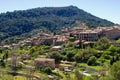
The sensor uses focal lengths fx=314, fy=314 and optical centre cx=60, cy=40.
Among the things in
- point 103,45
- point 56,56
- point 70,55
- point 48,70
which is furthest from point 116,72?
point 103,45

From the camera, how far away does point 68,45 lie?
1996 inches

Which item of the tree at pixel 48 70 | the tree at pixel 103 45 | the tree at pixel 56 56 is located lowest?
the tree at pixel 48 70

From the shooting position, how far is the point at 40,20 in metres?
122

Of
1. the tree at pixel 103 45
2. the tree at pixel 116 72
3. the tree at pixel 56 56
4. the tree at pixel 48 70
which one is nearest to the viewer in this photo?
the tree at pixel 116 72

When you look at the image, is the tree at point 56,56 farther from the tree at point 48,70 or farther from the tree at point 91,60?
the tree at point 91,60

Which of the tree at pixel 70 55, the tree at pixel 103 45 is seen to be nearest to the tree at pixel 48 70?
the tree at pixel 70 55

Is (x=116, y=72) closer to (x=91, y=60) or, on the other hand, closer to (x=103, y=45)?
(x=91, y=60)

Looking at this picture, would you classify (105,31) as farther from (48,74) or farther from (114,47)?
(48,74)

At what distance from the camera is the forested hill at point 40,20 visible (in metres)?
112

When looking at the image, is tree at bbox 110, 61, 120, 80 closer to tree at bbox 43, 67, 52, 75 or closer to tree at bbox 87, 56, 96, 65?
tree at bbox 87, 56, 96, 65

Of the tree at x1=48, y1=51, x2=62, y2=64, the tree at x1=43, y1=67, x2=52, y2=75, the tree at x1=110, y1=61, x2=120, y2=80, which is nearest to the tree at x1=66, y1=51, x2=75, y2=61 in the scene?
Answer: the tree at x1=48, y1=51, x2=62, y2=64

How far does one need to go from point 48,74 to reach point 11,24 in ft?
266

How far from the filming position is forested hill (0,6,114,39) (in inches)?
4397

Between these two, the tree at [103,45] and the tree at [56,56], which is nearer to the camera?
the tree at [56,56]
